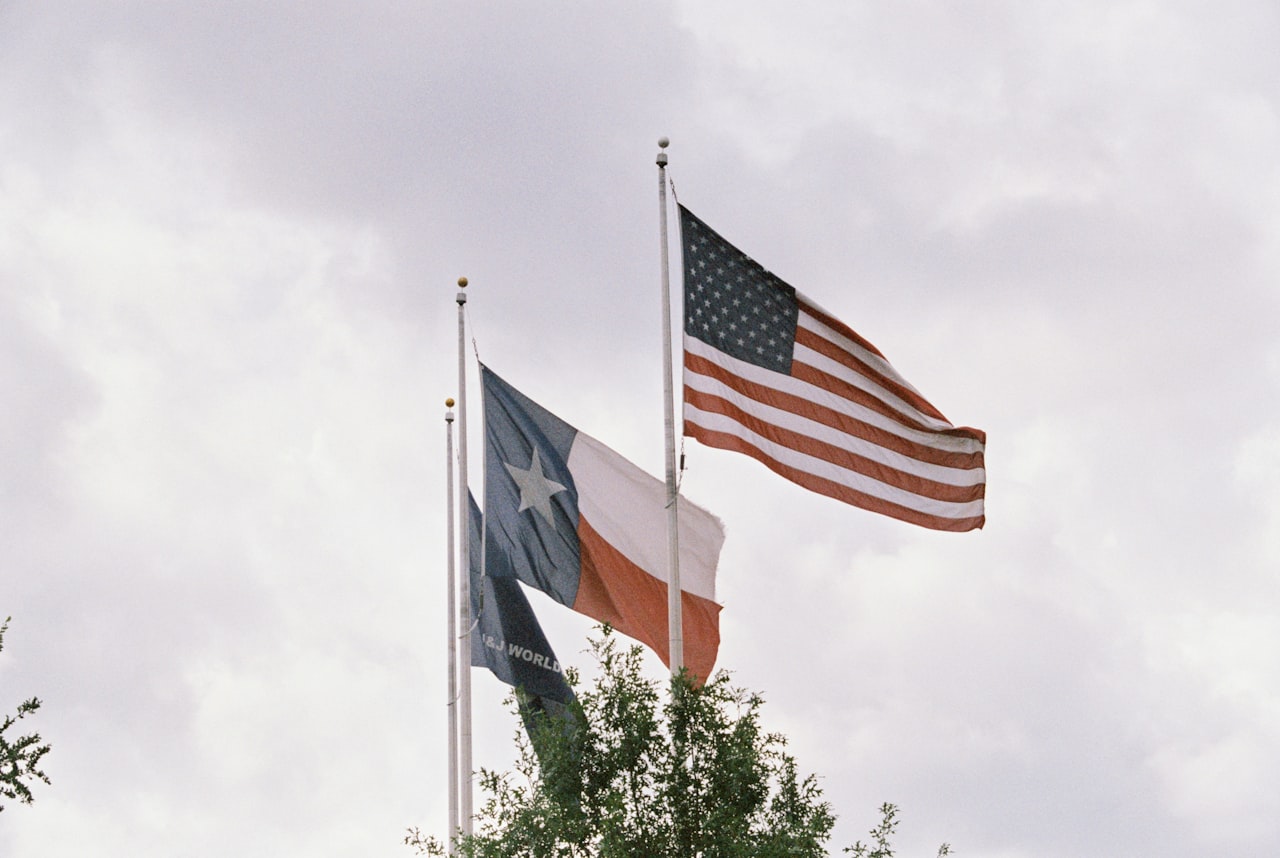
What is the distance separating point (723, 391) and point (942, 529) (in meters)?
3.80

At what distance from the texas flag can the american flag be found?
2.50 m

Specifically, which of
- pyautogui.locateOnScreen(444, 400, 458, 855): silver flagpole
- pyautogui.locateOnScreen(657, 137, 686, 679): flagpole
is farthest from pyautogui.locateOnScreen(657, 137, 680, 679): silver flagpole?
pyautogui.locateOnScreen(444, 400, 458, 855): silver flagpole

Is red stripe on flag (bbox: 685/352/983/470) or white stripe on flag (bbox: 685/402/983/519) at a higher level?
red stripe on flag (bbox: 685/352/983/470)

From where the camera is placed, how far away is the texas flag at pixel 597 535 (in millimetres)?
28750

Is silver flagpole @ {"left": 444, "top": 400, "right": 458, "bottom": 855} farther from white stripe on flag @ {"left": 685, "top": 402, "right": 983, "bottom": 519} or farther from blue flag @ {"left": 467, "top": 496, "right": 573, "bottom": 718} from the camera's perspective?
white stripe on flag @ {"left": 685, "top": 402, "right": 983, "bottom": 519}

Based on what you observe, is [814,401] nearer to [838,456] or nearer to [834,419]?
[834,419]

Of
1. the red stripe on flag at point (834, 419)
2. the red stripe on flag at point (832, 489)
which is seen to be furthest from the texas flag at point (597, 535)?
the red stripe on flag at point (834, 419)

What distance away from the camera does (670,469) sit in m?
27.0

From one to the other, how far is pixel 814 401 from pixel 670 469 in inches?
95.9

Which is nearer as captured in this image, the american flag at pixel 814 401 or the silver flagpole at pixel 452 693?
the american flag at pixel 814 401

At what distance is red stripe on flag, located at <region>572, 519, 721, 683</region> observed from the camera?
2850cm

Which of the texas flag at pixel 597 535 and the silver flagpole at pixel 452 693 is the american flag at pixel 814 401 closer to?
the texas flag at pixel 597 535

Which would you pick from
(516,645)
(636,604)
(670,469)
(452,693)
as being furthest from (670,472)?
(452,693)

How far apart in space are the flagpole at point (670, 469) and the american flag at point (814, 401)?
0.54 m
